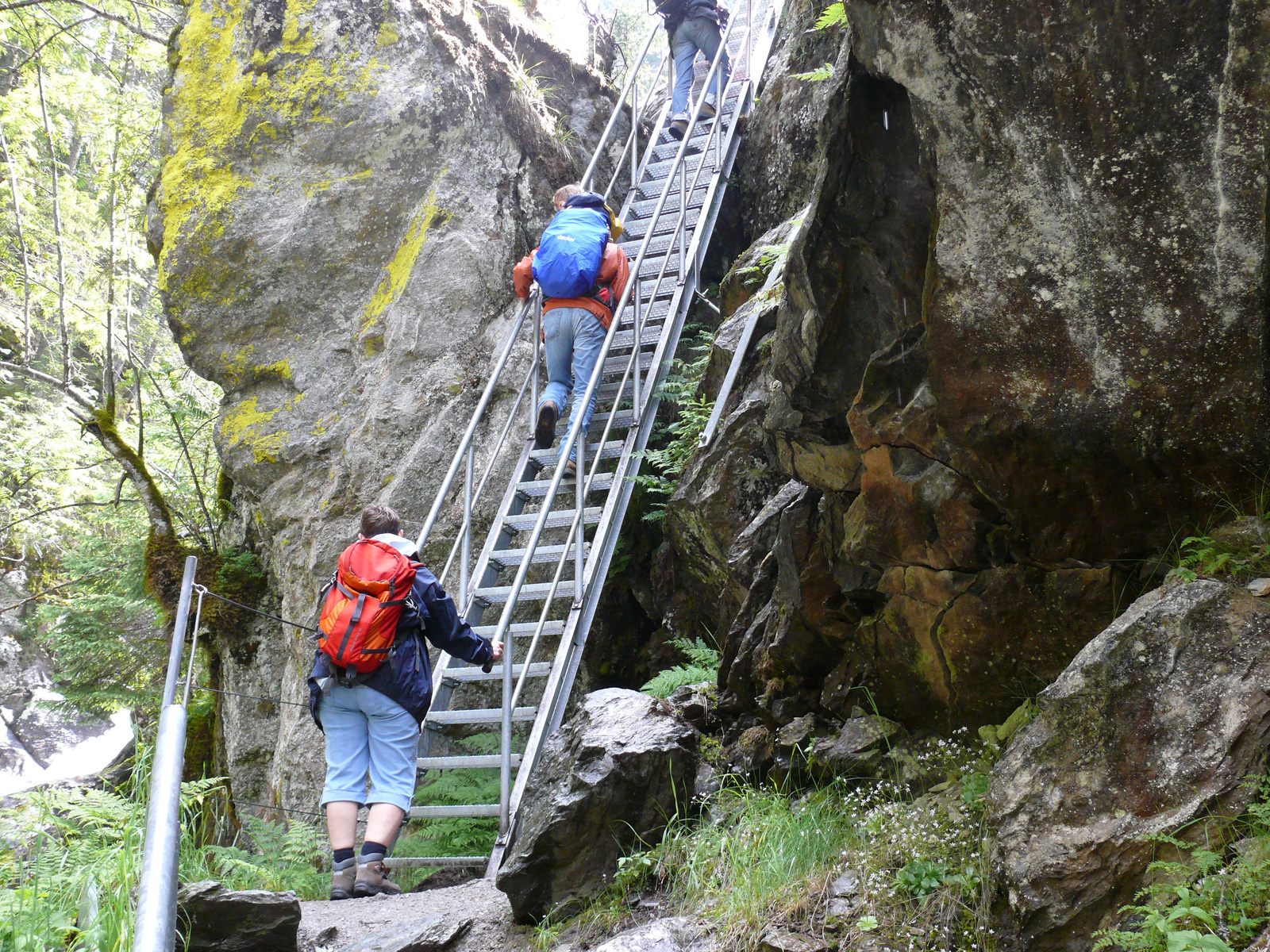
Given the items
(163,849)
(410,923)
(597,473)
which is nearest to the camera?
(163,849)

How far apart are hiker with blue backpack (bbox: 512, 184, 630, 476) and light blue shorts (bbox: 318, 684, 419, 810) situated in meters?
2.60

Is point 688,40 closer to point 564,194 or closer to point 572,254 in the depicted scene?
point 564,194

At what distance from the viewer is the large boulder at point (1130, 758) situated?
2.28 m

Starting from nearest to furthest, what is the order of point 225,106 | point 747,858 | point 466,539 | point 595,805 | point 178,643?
point 178,643 → point 747,858 → point 595,805 → point 466,539 → point 225,106

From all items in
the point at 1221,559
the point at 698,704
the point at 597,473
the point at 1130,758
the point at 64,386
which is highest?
the point at 64,386

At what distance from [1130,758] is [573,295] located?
5083mm

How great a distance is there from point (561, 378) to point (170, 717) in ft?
16.3

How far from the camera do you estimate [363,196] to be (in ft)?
25.7

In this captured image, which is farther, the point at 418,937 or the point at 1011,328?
the point at 418,937

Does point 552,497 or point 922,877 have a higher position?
point 552,497

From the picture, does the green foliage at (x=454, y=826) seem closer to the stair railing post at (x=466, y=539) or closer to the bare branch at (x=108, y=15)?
the stair railing post at (x=466, y=539)

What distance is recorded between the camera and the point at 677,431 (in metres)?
6.39

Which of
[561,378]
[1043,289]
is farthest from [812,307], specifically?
[561,378]

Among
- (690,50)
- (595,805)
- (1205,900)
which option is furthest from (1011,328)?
(690,50)
